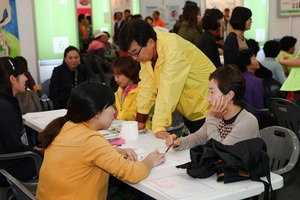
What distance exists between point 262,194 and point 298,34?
7880 millimetres

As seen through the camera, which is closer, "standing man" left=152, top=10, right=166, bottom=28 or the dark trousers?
the dark trousers

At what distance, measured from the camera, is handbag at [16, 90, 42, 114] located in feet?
13.8

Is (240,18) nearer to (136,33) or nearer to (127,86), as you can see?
(127,86)

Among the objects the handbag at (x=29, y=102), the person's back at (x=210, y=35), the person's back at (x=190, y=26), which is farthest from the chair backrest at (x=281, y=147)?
the handbag at (x=29, y=102)

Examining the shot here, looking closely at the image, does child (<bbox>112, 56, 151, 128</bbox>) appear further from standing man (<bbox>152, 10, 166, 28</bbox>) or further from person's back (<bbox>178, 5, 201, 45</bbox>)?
standing man (<bbox>152, 10, 166, 28</bbox>)

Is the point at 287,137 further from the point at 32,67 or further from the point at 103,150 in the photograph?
the point at 32,67

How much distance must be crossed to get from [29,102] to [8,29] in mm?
2274

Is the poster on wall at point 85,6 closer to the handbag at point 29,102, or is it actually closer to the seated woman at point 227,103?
the handbag at point 29,102

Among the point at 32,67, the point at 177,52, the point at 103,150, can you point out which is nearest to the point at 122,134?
the point at 177,52

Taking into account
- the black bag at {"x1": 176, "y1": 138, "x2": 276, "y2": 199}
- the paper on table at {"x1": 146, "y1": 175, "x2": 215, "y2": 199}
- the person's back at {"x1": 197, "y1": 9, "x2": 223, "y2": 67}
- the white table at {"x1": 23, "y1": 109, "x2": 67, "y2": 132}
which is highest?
the person's back at {"x1": 197, "y1": 9, "x2": 223, "y2": 67}

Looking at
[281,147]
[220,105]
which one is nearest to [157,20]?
[281,147]

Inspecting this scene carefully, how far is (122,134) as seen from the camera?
2.64 m

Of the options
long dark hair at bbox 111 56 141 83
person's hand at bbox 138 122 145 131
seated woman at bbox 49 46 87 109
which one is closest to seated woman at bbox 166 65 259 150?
person's hand at bbox 138 122 145 131

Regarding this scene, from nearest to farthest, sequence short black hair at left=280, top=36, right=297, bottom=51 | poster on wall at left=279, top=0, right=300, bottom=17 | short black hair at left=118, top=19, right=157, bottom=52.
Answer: short black hair at left=118, top=19, right=157, bottom=52 < short black hair at left=280, top=36, right=297, bottom=51 < poster on wall at left=279, top=0, right=300, bottom=17
